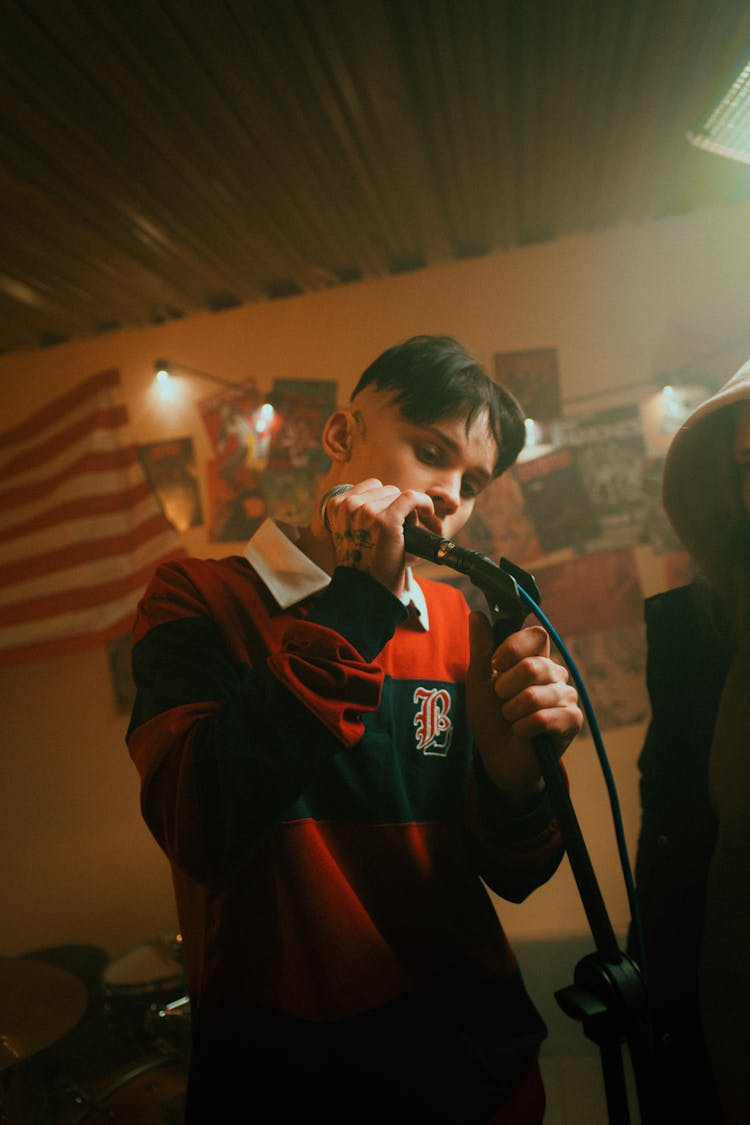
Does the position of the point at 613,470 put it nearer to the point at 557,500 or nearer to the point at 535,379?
the point at 557,500

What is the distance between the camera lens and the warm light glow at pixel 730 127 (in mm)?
1442

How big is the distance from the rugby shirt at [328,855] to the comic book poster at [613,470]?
1101mm

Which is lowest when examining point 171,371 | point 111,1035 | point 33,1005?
point 111,1035

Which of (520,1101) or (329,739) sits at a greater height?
(329,739)

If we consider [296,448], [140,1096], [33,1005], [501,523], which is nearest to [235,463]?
[296,448]

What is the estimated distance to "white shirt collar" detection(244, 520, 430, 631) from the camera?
98cm

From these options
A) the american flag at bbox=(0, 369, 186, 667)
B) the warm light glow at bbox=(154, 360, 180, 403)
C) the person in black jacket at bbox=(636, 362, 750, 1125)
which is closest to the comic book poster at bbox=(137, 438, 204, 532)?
the american flag at bbox=(0, 369, 186, 667)

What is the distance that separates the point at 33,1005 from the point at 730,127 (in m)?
2.78

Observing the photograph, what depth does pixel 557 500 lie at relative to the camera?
1.93 meters

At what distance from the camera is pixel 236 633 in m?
0.93

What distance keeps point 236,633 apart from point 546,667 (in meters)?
0.44

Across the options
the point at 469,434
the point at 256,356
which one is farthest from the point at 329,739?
the point at 256,356

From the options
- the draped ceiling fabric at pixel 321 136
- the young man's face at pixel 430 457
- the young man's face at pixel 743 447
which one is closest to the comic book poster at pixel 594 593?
the young man's face at pixel 743 447

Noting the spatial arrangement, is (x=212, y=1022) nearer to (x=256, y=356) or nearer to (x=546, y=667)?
(x=546, y=667)
